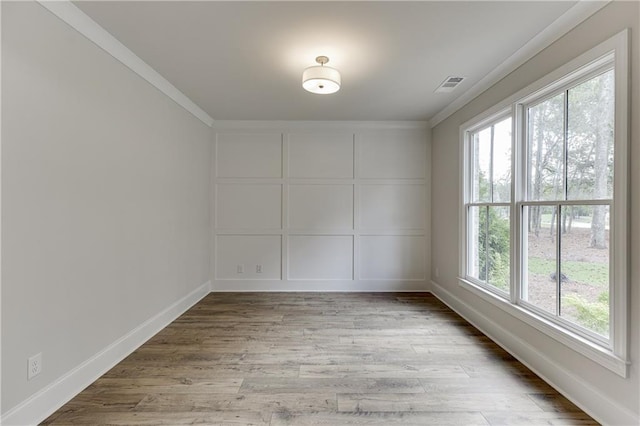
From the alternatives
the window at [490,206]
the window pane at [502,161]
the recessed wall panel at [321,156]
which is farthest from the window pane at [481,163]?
the recessed wall panel at [321,156]

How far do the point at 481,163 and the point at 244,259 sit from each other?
136 inches

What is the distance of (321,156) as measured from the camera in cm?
459

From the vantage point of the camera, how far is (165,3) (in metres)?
1.91

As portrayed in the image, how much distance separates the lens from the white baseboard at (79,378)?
5.49ft

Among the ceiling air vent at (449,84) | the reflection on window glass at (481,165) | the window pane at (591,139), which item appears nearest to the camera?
the window pane at (591,139)

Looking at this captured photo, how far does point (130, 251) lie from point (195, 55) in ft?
5.87

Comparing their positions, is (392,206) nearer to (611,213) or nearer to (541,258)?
(541,258)

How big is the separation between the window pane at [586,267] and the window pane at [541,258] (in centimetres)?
9

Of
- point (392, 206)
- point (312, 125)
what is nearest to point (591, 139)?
point (392, 206)

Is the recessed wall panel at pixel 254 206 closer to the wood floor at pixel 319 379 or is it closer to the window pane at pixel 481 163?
the wood floor at pixel 319 379

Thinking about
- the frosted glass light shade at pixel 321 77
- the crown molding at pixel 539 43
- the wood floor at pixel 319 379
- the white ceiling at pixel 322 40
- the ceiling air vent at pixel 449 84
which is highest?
the ceiling air vent at pixel 449 84

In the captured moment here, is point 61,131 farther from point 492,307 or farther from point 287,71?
point 492,307

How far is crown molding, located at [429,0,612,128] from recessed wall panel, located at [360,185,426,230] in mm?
1525

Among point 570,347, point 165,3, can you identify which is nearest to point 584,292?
point 570,347
